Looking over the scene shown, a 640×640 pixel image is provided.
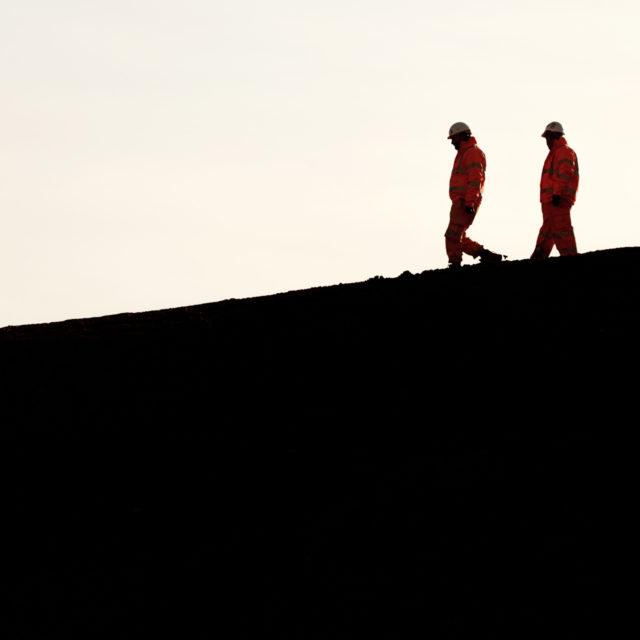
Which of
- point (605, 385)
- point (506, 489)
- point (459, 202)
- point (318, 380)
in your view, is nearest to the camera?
point (506, 489)

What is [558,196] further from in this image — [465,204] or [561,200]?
[465,204]

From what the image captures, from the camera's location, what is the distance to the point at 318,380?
13891 mm

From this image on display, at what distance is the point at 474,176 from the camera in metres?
18.3

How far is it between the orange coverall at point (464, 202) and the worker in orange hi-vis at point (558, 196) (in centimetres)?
87

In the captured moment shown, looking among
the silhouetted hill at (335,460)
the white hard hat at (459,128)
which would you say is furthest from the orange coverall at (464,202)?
the silhouetted hill at (335,460)

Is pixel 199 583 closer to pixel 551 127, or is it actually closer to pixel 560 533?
pixel 560 533

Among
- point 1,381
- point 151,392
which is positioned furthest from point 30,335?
point 151,392

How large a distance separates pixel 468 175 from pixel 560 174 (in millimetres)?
1216

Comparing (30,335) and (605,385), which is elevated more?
(30,335)

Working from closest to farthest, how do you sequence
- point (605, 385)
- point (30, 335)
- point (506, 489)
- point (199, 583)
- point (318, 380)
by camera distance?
point (199, 583) < point (506, 489) < point (605, 385) < point (318, 380) < point (30, 335)

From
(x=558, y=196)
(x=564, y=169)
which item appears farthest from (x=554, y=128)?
(x=558, y=196)

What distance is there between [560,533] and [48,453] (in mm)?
4691

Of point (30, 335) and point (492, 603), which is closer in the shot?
point (492, 603)

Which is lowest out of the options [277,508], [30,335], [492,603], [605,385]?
[492,603]
